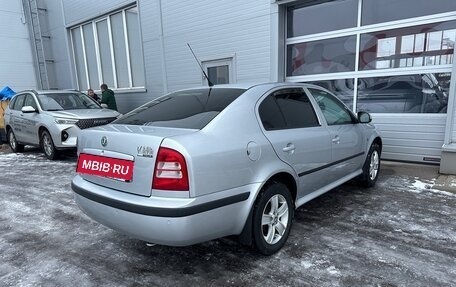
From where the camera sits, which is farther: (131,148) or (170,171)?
(131,148)

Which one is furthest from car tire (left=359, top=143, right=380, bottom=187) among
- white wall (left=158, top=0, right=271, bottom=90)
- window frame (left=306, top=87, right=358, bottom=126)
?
white wall (left=158, top=0, right=271, bottom=90)

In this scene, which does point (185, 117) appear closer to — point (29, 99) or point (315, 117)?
point (315, 117)

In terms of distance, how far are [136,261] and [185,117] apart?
4.39 feet

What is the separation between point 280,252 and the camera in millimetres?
3002

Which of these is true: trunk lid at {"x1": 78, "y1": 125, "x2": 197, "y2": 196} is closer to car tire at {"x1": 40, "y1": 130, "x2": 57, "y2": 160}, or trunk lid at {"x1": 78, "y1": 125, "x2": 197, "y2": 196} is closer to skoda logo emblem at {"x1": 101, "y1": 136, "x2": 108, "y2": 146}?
skoda logo emblem at {"x1": 101, "y1": 136, "x2": 108, "y2": 146}

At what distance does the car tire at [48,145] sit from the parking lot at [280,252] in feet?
10.0

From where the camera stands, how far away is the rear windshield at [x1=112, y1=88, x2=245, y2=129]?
107 inches

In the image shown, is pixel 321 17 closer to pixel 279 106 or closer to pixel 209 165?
pixel 279 106

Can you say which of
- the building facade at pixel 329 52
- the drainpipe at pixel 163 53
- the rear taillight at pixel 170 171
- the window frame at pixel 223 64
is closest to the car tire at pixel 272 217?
the rear taillight at pixel 170 171

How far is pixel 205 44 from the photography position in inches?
350

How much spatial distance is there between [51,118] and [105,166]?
5.34m

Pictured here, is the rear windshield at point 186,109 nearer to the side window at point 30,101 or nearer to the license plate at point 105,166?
the license plate at point 105,166

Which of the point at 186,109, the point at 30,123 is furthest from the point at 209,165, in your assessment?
the point at 30,123

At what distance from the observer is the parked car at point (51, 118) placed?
7043mm
